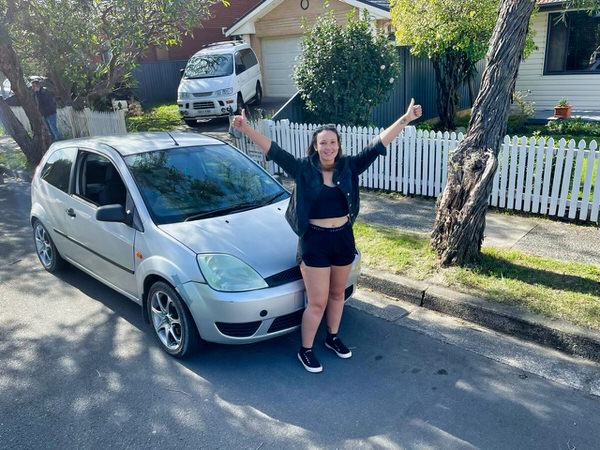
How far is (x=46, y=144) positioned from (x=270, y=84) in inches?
352

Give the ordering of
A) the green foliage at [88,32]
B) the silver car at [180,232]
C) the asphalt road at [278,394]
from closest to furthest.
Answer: the asphalt road at [278,394] → the silver car at [180,232] → the green foliage at [88,32]

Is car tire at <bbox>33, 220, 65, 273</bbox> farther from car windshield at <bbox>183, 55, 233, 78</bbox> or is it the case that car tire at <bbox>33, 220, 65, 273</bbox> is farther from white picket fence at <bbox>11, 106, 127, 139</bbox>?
car windshield at <bbox>183, 55, 233, 78</bbox>

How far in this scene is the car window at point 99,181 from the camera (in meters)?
4.76

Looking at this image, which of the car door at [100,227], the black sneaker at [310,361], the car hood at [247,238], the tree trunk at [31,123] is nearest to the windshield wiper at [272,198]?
the car hood at [247,238]

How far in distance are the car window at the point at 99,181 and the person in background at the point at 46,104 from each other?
8870mm

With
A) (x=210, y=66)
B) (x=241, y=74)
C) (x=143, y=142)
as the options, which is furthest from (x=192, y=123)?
(x=143, y=142)

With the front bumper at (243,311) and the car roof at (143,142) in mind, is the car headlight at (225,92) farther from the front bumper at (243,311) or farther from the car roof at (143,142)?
the front bumper at (243,311)

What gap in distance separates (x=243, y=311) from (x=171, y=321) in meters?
0.76

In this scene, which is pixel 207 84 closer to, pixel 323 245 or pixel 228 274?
pixel 228 274

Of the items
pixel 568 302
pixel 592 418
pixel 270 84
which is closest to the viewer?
pixel 592 418

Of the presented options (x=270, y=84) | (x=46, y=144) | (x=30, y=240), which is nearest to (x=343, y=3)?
(x=270, y=84)

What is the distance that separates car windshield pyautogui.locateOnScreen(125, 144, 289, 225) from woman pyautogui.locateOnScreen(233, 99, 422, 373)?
37.5 inches

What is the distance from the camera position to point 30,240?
736 cm

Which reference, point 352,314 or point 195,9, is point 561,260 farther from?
point 195,9
